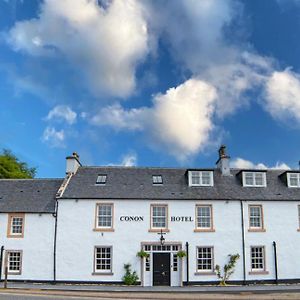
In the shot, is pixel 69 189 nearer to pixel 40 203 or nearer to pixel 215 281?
pixel 40 203

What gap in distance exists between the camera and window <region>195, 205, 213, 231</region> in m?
29.4

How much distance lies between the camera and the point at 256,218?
3002cm

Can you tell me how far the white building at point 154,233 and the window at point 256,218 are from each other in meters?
0.07

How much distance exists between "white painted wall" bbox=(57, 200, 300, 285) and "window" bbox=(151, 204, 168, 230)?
13.1 inches

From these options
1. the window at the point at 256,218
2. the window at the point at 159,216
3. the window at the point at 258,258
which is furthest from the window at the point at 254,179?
the window at the point at 159,216

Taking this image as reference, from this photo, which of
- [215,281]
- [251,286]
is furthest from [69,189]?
[251,286]

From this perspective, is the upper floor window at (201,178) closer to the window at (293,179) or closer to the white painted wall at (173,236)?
the white painted wall at (173,236)

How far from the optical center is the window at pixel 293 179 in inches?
1259

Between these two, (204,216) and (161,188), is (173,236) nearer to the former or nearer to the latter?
(204,216)

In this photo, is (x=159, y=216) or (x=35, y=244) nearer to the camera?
(x=35, y=244)

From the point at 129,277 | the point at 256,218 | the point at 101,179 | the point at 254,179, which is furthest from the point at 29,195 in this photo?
the point at 254,179

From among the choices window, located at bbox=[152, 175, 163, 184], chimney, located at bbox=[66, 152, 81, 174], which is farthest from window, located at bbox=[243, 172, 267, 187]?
chimney, located at bbox=[66, 152, 81, 174]

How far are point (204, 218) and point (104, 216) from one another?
24.4ft

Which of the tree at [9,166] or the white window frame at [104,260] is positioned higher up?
the tree at [9,166]
